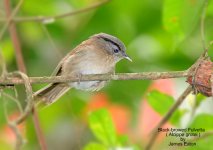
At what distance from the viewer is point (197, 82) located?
347cm

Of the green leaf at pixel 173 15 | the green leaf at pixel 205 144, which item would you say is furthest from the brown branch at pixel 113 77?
the green leaf at pixel 173 15

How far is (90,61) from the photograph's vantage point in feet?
16.6

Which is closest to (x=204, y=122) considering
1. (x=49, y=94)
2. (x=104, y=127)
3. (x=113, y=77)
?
(x=104, y=127)

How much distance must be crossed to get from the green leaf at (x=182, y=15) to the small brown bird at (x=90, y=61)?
911mm

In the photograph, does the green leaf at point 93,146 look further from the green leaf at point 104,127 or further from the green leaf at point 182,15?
the green leaf at point 182,15

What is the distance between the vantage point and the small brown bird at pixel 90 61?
484cm

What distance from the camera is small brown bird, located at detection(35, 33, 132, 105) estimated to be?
4840 millimetres

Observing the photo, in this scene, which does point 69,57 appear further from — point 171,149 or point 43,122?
point 171,149

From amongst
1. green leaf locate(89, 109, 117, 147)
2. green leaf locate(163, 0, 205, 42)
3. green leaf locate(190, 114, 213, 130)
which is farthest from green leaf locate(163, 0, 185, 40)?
green leaf locate(89, 109, 117, 147)

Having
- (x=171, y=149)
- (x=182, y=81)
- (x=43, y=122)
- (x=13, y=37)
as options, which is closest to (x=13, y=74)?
(x=13, y=37)

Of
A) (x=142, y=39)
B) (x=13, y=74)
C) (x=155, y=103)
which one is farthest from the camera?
(x=142, y=39)

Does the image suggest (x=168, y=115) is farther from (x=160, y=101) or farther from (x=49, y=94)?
(x=49, y=94)

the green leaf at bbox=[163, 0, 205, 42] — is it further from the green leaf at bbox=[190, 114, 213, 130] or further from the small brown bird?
the small brown bird

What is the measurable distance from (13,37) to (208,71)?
2.06 metres
